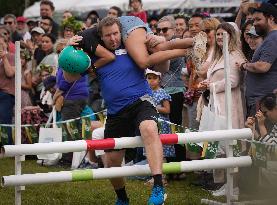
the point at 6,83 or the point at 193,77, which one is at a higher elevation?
the point at 193,77

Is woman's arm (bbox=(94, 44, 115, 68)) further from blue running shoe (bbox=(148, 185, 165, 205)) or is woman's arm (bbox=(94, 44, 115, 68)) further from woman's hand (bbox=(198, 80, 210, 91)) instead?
woman's hand (bbox=(198, 80, 210, 91))

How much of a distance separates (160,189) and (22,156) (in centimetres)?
139

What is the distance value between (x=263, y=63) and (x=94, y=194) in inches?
99.7

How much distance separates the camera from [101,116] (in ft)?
36.2

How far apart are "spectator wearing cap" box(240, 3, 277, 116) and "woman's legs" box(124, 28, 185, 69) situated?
64.0 inches

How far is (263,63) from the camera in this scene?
327 inches

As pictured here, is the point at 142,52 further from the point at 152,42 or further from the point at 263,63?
the point at 263,63

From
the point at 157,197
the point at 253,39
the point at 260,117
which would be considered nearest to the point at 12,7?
the point at 253,39

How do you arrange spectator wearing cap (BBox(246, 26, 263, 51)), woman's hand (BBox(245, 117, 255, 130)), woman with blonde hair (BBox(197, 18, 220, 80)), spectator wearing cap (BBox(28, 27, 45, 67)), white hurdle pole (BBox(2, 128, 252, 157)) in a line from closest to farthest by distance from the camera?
white hurdle pole (BBox(2, 128, 252, 157))
woman's hand (BBox(245, 117, 255, 130))
spectator wearing cap (BBox(246, 26, 263, 51))
woman with blonde hair (BBox(197, 18, 220, 80))
spectator wearing cap (BBox(28, 27, 45, 67))

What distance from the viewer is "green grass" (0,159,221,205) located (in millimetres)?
8320

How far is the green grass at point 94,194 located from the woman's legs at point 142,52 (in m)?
1.86

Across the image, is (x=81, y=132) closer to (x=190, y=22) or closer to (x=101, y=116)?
(x=101, y=116)

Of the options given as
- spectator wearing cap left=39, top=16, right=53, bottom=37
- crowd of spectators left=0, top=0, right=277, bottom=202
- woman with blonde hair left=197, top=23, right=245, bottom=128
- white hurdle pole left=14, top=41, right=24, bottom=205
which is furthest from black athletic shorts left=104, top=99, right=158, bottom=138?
spectator wearing cap left=39, top=16, right=53, bottom=37

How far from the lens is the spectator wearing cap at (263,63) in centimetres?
832
